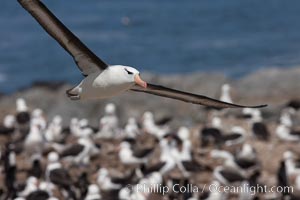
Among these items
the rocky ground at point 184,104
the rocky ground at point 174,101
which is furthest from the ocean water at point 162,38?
the rocky ground at point 184,104

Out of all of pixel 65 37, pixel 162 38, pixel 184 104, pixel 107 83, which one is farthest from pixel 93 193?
pixel 162 38

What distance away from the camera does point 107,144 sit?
19.2 meters

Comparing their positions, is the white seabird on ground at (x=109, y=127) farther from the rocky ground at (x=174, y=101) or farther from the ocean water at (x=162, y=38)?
the ocean water at (x=162, y=38)

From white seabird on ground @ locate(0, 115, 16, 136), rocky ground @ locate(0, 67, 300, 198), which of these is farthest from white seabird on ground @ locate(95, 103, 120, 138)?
white seabird on ground @ locate(0, 115, 16, 136)

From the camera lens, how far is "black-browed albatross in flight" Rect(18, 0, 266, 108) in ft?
25.4

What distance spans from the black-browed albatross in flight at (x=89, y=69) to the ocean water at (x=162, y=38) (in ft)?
88.2

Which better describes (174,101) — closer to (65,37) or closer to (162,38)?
(65,37)

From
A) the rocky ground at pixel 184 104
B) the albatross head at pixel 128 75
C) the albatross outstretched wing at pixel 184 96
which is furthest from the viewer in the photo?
the rocky ground at pixel 184 104

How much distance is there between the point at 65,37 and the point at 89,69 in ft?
1.07

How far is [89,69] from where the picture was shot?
814 centimetres

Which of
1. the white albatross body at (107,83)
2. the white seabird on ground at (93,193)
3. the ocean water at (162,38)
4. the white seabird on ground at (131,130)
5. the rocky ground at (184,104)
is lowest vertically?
the white albatross body at (107,83)

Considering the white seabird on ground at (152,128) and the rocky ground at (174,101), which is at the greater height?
the rocky ground at (174,101)

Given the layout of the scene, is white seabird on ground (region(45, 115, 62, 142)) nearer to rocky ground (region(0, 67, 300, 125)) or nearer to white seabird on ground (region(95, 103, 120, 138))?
white seabird on ground (region(95, 103, 120, 138))

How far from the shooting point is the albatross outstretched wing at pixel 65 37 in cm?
785
